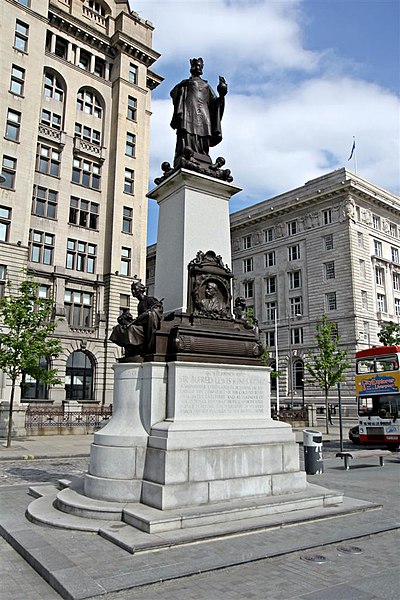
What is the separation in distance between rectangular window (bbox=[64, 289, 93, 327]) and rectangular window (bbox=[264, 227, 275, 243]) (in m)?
35.1

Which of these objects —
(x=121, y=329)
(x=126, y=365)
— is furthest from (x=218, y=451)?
(x=121, y=329)

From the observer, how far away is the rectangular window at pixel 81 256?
45.1 metres

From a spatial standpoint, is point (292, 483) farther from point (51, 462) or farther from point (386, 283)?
point (386, 283)

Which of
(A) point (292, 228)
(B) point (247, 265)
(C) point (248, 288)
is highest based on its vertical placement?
(A) point (292, 228)

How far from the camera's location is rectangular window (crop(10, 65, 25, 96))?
40.7 m

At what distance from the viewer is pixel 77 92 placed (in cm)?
4706

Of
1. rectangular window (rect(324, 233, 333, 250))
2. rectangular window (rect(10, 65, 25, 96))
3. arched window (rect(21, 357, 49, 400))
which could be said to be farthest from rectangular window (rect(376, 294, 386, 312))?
rectangular window (rect(10, 65, 25, 96))

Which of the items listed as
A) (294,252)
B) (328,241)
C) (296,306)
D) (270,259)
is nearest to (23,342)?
(328,241)

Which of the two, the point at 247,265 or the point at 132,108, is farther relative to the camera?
the point at 247,265

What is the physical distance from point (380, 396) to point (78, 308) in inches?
1126

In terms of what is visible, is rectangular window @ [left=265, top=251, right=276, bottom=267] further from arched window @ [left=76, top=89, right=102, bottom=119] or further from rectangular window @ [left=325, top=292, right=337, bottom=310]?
arched window @ [left=76, top=89, right=102, bottom=119]

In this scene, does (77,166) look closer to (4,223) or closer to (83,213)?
(83,213)

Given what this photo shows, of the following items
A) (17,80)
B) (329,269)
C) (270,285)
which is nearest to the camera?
(17,80)

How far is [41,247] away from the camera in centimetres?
4303
